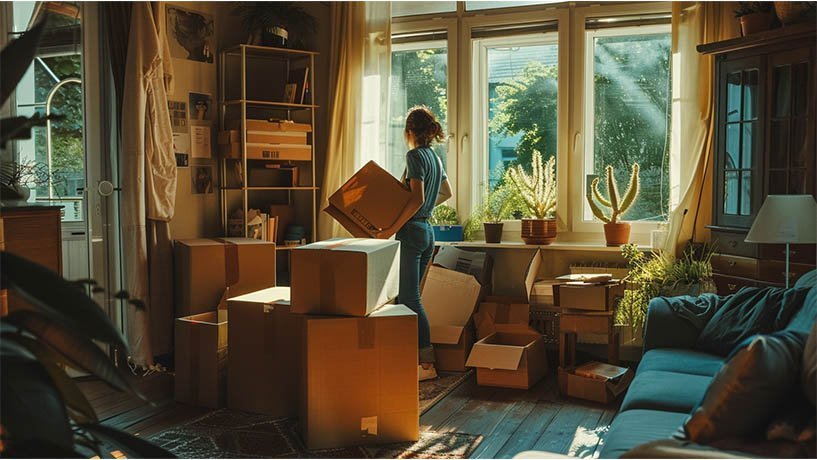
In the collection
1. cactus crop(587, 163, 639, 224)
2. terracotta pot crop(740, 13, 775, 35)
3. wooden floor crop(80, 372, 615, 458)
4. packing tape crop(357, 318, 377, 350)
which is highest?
terracotta pot crop(740, 13, 775, 35)

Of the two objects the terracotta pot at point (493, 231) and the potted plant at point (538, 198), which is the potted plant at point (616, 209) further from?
the terracotta pot at point (493, 231)

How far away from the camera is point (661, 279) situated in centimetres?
403

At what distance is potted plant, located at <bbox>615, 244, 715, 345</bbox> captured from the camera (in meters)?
3.95

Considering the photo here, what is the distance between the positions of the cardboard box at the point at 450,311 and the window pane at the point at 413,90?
0.93 m

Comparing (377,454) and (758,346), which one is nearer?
(758,346)

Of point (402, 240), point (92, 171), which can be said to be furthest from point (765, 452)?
point (92, 171)

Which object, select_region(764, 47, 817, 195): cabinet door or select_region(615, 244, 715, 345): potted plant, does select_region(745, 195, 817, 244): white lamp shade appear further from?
select_region(615, 244, 715, 345): potted plant

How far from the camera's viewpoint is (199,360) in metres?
3.74

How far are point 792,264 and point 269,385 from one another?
2557mm

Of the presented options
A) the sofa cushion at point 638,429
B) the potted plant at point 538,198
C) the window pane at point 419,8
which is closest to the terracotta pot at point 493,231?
the potted plant at point 538,198

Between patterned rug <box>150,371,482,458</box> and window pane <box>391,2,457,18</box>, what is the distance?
2969mm

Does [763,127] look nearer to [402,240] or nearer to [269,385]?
[402,240]

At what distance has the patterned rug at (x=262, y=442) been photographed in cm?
306

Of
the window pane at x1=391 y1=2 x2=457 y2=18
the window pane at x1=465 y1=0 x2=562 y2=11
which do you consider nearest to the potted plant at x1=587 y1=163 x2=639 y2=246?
the window pane at x1=465 y1=0 x2=562 y2=11
